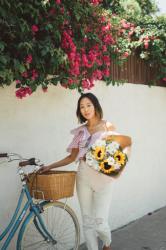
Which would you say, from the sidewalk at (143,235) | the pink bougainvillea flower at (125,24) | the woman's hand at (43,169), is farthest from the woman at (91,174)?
the pink bougainvillea flower at (125,24)

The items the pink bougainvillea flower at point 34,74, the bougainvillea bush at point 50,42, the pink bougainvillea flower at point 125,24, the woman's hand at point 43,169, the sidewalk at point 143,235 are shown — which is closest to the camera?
the bougainvillea bush at point 50,42

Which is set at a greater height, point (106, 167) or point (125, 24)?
point (125, 24)

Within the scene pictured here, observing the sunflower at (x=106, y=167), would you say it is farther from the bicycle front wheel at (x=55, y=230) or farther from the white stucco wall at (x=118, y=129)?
the white stucco wall at (x=118, y=129)

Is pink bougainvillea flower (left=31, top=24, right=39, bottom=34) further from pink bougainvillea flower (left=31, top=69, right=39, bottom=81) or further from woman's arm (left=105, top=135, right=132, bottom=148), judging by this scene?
woman's arm (left=105, top=135, right=132, bottom=148)

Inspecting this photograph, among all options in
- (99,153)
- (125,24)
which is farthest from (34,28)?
(125,24)

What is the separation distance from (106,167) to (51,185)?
0.56m

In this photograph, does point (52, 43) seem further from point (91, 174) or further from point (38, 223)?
point (38, 223)

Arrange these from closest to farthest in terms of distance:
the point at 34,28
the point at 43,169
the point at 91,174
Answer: the point at 34,28
the point at 43,169
the point at 91,174

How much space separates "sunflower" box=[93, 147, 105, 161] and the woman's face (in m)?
0.45

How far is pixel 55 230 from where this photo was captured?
16.8 feet

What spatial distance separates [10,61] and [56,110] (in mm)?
1511

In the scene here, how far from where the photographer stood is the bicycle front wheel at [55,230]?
4.44 m

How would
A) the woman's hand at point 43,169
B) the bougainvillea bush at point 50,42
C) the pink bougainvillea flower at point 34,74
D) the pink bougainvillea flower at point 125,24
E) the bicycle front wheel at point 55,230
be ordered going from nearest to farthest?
the bougainvillea bush at point 50,42
the pink bougainvillea flower at point 34,74
the woman's hand at point 43,169
the bicycle front wheel at point 55,230
the pink bougainvillea flower at point 125,24

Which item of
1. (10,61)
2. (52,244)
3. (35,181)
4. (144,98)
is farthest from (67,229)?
(144,98)
